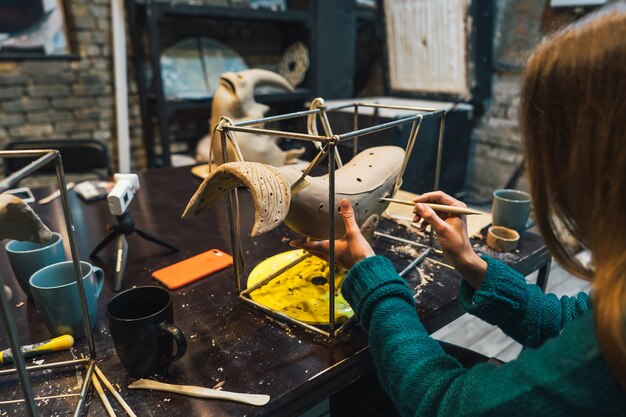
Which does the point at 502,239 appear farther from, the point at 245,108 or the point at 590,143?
the point at 245,108

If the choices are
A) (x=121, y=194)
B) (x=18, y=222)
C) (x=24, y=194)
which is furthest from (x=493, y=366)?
(x=24, y=194)

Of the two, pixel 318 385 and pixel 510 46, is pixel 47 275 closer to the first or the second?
pixel 318 385

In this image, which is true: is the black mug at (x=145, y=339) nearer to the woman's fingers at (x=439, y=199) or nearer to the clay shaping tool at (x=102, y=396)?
the clay shaping tool at (x=102, y=396)

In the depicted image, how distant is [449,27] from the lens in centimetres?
244

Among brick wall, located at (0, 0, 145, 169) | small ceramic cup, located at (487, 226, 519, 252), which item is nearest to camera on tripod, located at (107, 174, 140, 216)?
small ceramic cup, located at (487, 226, 519, 252)

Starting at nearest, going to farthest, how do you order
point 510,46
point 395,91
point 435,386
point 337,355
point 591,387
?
point 591,387 < point 435,386 < point 337,355 < point 510,46 < point 395,91

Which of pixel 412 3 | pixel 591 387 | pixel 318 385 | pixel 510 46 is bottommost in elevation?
pixel 318 385

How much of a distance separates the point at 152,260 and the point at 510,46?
256 centimetres

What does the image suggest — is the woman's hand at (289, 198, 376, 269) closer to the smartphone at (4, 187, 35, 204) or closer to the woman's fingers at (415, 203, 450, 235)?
the woman's fingers at (415, 203, 450, 235)

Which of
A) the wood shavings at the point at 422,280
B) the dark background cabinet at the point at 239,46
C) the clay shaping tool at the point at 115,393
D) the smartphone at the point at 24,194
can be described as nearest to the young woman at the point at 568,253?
the wood shavings at the point at 422,280

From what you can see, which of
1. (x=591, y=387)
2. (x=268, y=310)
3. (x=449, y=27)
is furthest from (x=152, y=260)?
(x=449, y=27)

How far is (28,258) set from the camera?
78 cm

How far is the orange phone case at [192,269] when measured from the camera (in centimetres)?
85

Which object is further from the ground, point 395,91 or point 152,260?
point 395,91
